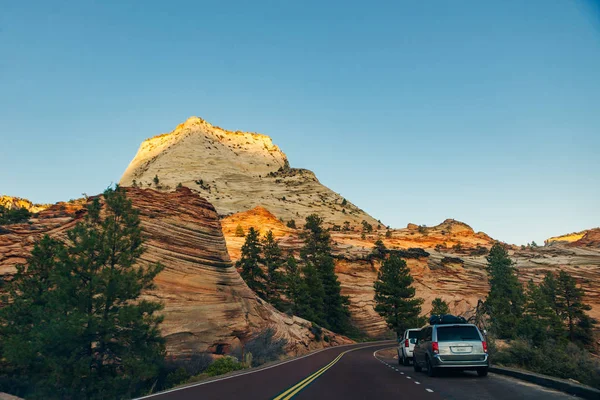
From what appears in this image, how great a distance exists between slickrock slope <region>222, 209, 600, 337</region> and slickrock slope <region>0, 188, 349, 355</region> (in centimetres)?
3526

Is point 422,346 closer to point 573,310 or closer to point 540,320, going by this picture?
point 540,320

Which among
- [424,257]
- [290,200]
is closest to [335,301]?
[424,257]

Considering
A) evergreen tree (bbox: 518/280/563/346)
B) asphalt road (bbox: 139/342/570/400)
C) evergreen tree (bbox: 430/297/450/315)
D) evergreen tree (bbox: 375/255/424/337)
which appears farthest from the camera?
evergreen tree (bbox: 430/297/450/315)

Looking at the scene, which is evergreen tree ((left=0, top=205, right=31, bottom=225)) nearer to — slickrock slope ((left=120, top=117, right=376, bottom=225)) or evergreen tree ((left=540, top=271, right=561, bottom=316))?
evergreen tree ((left=540, top=271, right=561, bottom=316))

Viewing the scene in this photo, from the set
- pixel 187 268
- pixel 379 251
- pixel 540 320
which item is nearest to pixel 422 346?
pixel 187 268

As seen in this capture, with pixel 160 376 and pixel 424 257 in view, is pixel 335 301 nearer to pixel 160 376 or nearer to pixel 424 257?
pixel 424 257

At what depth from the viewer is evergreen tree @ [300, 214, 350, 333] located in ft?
207

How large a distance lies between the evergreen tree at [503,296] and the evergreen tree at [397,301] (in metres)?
10.4

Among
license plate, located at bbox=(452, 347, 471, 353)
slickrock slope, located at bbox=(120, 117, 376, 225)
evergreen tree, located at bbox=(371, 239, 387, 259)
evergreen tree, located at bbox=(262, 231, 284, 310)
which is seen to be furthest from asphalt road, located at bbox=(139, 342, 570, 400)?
slickrock slope, located at bbox=(120, 117, 376, 225)

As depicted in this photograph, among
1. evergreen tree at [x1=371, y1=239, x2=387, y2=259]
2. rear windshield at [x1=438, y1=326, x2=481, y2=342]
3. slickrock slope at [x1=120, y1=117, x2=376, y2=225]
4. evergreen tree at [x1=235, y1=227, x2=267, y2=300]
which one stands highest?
slickrock slope at [x1=120, y1=117, x2=376, y2=225]

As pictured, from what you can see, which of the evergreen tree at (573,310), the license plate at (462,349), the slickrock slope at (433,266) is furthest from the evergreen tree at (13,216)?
the evergreen tree at (573,310)

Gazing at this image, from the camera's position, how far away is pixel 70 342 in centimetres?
2180

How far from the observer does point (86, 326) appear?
874 inches

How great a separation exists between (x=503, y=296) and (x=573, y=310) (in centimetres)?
947
